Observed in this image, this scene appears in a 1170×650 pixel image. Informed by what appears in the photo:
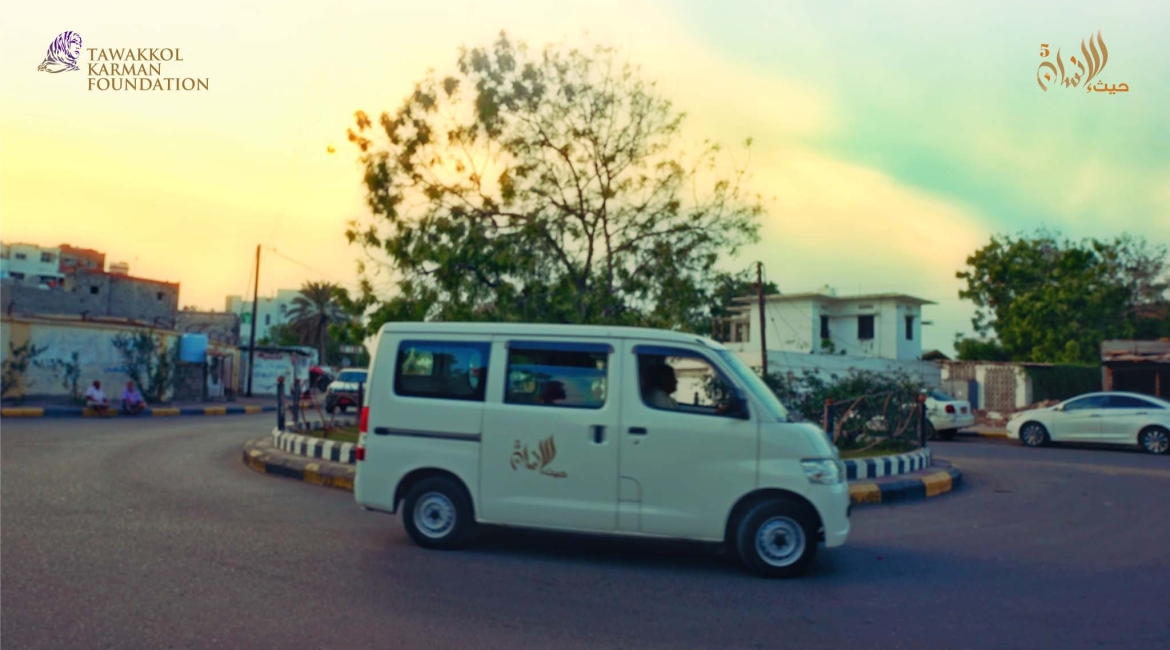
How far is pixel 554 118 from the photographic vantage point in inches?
602

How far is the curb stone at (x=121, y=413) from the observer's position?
25109 mm

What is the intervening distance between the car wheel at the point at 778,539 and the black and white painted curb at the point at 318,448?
22.4ft

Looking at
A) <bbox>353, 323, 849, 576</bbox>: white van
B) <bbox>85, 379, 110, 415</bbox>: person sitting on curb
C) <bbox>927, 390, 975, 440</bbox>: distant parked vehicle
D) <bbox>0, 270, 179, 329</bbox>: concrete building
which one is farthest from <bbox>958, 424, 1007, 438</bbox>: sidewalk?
<bbox>0, 270, 179, 329</bbox>: concrete building

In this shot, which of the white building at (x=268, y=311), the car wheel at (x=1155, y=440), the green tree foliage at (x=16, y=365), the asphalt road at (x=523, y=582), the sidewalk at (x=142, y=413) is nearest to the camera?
the asphalt road at (x=523, y=582)

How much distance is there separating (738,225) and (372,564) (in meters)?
9.94

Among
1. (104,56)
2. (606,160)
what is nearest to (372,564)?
(104,56)

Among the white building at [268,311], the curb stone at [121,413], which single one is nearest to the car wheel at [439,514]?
the curb stone at [121,413]

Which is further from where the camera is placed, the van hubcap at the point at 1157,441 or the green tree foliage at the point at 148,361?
the green tree foliage at the point at 148,361

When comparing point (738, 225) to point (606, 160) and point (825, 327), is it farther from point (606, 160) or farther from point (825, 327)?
point (825, 327)

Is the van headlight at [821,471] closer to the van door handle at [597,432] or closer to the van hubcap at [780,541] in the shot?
the van hubcap at [780,541]

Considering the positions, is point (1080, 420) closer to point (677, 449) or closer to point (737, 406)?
point (737, 406)

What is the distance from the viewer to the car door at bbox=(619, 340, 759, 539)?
23.6ft

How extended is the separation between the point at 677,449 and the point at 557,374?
1153 mm

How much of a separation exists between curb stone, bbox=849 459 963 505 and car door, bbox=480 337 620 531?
15.3ft
